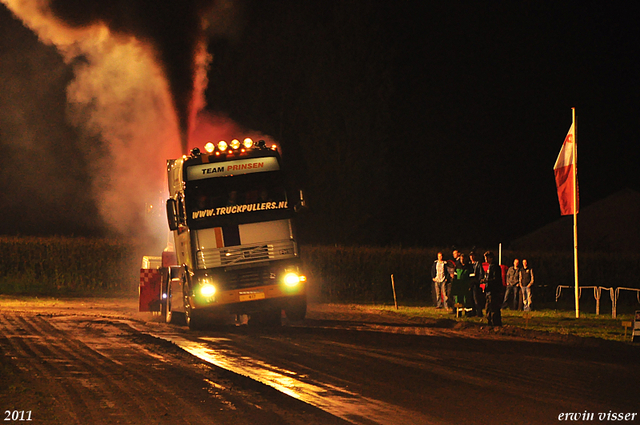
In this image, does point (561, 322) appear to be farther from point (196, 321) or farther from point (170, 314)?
point (170, 314)

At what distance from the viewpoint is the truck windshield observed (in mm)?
19125

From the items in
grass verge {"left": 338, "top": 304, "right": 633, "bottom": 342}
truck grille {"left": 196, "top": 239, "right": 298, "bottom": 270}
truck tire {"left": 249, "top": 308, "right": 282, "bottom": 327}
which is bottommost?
grass verge {"left": 338, "top": 304, "right": 633, "bottom": 342}

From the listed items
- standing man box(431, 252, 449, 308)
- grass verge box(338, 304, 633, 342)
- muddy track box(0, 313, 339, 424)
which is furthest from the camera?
standing man box(431, 252, 449, 308)

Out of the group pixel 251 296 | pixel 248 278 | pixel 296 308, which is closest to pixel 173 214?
pixel 248 278

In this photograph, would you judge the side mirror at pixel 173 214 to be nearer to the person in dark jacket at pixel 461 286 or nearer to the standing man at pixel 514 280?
the person in dark jacket at pixel 461 286

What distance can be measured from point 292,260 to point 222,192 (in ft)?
7.30

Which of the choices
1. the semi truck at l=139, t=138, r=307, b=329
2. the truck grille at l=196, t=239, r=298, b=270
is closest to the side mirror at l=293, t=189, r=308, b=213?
the semi truck at l=139, t=138, r=307, b=329

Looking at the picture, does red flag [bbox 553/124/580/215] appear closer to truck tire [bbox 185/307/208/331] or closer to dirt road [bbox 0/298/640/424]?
dirt road [bbox 0/298/640/424]

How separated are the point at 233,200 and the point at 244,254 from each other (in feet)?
4.10

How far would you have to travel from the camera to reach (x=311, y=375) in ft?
39.5

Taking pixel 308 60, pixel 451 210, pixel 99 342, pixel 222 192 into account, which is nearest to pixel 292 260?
pixel 222 192

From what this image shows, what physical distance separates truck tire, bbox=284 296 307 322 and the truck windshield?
7.03 feet

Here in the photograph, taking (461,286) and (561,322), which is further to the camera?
(461,286)

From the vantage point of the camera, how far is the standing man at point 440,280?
86.9 ft
